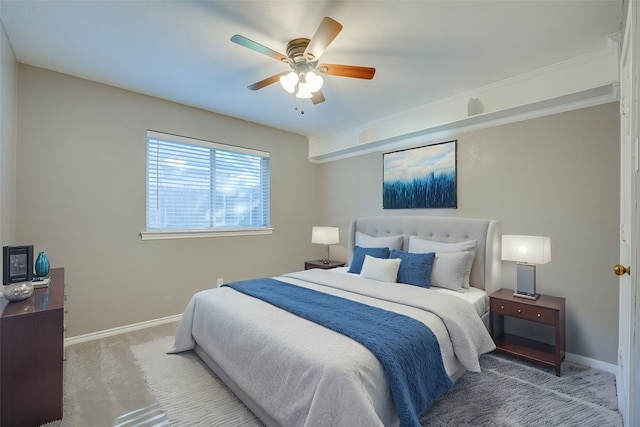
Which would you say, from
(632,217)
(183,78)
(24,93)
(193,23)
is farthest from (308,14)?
(24,93)

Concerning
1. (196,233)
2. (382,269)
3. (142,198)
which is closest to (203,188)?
(196,233)

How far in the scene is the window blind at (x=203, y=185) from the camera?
3508 mm

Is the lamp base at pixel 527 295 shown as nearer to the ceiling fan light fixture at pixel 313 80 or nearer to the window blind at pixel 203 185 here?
the ceiling fan light fixture at pixel 313 80

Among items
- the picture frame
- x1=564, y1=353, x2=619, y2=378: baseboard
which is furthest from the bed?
the picture frame

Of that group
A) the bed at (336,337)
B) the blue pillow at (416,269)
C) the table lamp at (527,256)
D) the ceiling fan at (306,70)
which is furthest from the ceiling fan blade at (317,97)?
the table lamp at (527,256)

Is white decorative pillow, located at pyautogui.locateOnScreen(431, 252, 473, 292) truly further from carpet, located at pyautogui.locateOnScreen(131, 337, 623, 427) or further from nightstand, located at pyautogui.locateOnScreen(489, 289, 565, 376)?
carpet, located at pyautogui.locateOnScreen(131, 337, 623, 427)

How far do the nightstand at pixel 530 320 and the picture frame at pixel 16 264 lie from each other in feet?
12.1

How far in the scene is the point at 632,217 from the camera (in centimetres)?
131

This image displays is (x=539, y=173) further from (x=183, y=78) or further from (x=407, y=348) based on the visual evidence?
(x=183, y=78)

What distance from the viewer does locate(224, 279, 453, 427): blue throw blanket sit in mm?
1479

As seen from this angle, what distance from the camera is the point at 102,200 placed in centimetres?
309

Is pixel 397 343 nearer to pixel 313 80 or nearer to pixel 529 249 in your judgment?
pixel 529 249

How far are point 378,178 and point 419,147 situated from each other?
72 cm

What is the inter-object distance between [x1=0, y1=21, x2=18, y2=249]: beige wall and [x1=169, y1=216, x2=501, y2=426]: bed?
1563 mm
